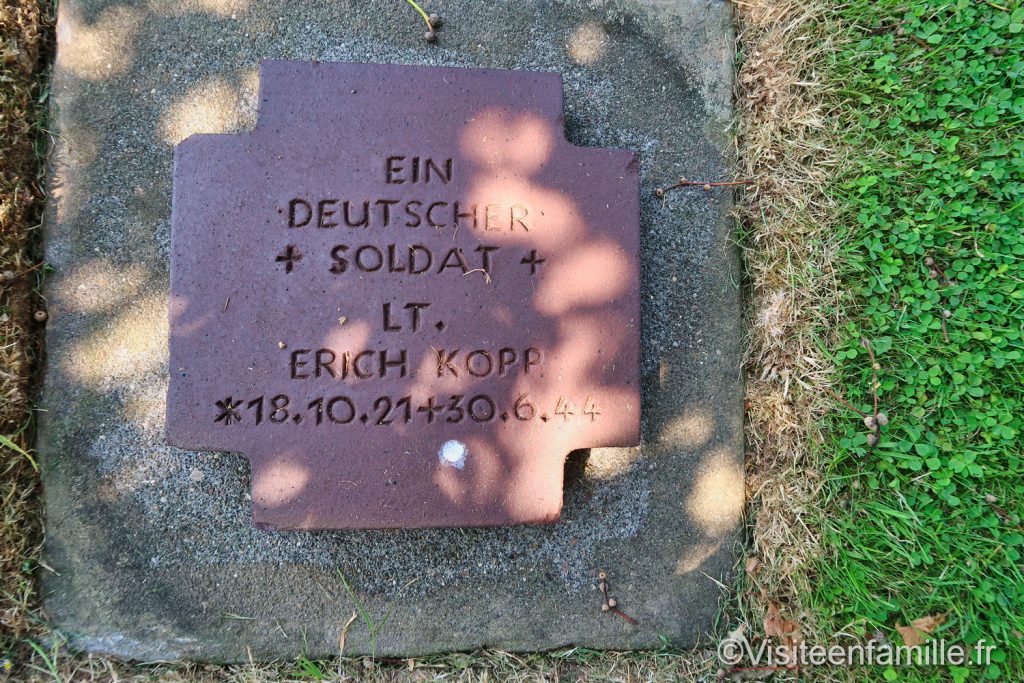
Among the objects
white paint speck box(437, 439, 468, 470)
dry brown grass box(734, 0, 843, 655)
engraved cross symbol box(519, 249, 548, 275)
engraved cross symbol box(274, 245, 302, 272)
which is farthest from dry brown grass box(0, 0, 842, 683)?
engraved cross symbol box(274, 245, 302, 272)

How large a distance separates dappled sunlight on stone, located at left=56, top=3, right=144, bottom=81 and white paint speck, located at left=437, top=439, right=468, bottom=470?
1729 mm

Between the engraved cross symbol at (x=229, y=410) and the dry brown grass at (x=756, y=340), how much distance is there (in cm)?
75

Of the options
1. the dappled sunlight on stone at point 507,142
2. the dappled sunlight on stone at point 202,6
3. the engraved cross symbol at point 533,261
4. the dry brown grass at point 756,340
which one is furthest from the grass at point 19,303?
the engraved cross symbol at point 533,261

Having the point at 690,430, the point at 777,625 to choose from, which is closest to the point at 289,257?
the point at 690,430

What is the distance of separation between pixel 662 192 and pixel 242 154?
143 cm

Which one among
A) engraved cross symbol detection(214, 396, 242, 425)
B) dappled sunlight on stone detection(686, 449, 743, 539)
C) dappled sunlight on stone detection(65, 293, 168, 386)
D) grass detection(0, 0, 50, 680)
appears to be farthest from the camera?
dappled sunlight on stone detection(686, 449, 743, 539)

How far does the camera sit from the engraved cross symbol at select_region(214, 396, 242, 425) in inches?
66.5

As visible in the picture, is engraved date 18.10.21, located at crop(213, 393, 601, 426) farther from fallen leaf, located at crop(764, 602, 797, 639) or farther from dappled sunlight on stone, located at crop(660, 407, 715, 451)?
fallen leaf, located at crop(764, 602, 797, 639)

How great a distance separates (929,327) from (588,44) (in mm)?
1556

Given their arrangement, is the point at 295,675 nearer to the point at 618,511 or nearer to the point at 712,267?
the point at 618,511

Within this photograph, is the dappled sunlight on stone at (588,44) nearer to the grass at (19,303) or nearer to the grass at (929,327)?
the grass at (929,327)

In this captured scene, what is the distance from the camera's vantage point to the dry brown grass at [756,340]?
1823 millimetres

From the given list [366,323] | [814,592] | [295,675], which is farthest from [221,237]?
[814,592]

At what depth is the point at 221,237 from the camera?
5.65 ft
